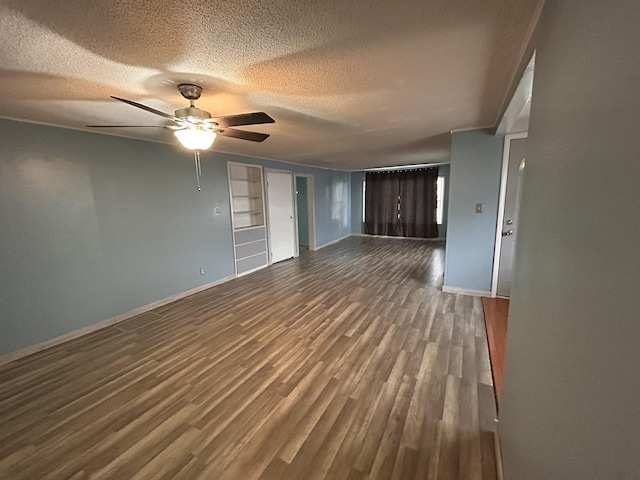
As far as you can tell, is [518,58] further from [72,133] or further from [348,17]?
[72,133]

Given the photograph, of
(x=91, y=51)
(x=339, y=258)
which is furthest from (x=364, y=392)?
(x=339, y=258)

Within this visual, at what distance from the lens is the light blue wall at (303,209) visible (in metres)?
7.35

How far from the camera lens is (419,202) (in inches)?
311

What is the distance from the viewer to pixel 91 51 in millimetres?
1394

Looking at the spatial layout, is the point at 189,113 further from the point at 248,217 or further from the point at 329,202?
the point at 329,202

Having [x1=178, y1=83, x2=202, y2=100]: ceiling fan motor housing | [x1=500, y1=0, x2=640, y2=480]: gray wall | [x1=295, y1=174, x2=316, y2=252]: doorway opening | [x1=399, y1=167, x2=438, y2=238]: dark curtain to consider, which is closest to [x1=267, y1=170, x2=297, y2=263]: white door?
[x1=295, y1=174, x2=316, y2=252]: doorway opening

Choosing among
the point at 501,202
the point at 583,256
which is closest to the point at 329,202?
the point at 501,202

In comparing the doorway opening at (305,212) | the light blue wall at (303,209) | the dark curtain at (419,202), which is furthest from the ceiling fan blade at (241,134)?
the dark curtain at (419,202)

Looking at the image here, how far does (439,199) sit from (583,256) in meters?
7.79

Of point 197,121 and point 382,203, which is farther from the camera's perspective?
point 382,203

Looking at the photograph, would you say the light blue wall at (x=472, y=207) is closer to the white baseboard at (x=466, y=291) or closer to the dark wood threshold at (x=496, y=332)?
the white baseboard at (x=466, y=291)

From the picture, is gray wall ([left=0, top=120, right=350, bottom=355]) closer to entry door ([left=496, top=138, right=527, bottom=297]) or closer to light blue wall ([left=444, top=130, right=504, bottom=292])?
light blue wall ([left=444, top=130, right=504, bottom=292])

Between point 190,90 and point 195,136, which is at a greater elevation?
point 190,90

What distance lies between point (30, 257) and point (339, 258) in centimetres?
482
